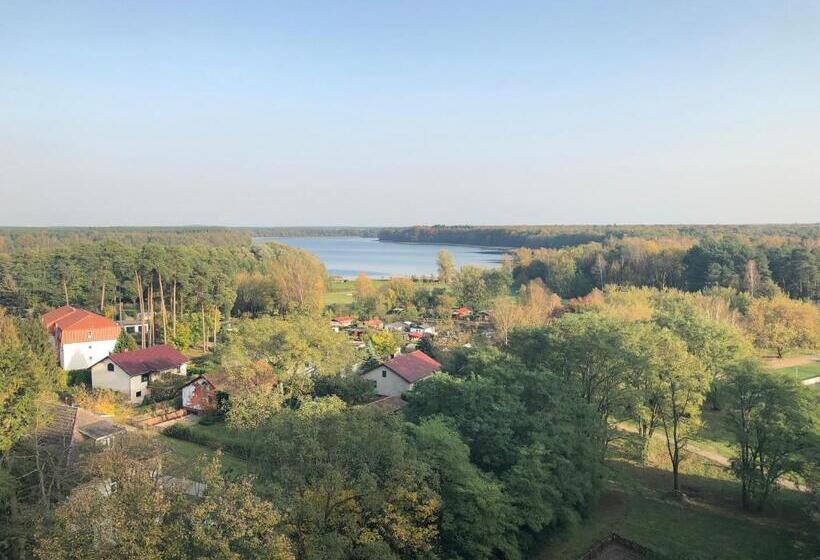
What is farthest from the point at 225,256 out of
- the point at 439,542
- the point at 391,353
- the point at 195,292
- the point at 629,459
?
the point at 439,542

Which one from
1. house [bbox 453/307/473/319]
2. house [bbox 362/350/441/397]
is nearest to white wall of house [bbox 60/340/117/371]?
house [bbox 362/350/441/397]

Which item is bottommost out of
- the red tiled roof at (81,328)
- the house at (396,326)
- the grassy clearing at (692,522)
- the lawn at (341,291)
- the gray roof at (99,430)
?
the grassy clearing at (692,522)

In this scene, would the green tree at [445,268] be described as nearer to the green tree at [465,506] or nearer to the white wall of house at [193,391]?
the white wall of house at [193,391]

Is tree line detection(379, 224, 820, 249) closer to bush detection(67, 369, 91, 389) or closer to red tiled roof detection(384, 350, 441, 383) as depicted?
red tiled roof detection(384, 350, 441, 383)

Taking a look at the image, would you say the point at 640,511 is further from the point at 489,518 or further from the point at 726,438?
the point at 726,438

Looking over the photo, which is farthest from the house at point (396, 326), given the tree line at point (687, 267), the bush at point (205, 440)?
the tree line at point (687, 267)

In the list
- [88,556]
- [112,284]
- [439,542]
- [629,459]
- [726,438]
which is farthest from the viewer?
[112,284]
